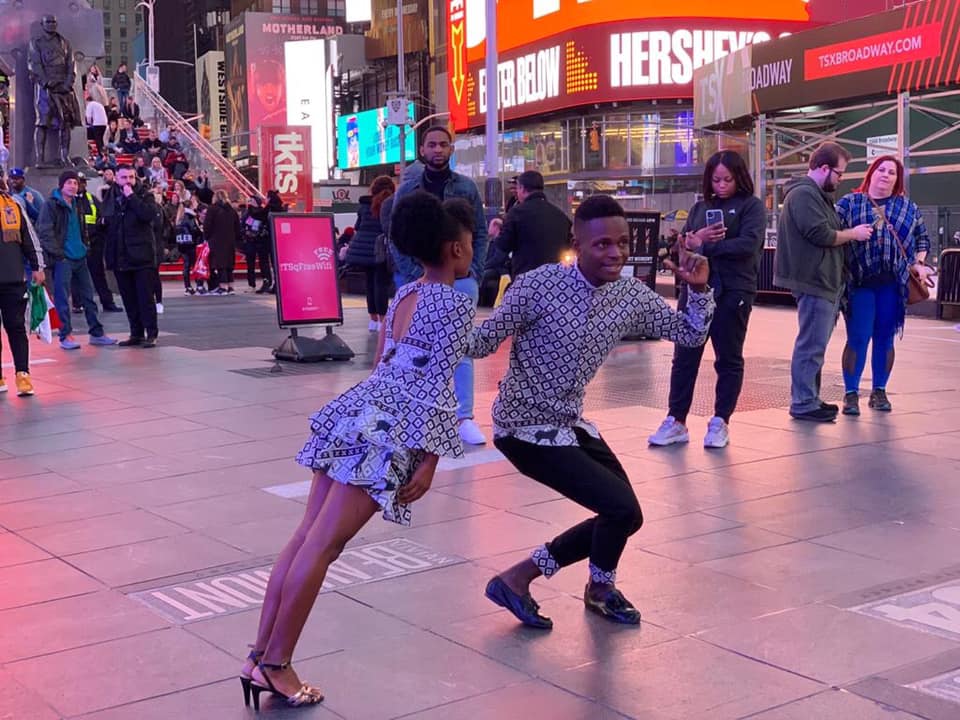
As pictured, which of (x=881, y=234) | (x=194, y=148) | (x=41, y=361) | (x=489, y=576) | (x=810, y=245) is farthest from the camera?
(x=194, y=148)

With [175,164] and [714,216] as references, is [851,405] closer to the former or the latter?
[714,216]

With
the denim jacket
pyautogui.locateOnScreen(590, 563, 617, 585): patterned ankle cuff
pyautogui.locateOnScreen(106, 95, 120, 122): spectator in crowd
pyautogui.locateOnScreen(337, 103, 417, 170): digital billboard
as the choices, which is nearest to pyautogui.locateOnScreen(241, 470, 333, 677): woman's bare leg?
pyautogui.locateOnScreen(590, 563, 617, 585): patterned ankle cuff

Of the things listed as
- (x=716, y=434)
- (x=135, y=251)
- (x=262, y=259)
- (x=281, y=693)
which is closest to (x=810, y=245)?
(x=716, y=434)

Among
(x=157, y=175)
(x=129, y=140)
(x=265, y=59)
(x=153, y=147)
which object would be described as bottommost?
(x=157, y=175)

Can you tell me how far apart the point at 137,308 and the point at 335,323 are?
2.73m

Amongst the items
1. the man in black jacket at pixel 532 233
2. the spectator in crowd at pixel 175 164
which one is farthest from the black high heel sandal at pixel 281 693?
the spectator in crowd at pixel 175 164

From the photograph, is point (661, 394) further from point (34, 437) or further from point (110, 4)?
point (110, 4)

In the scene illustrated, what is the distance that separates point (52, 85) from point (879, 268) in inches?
740

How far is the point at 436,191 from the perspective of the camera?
26.0ft

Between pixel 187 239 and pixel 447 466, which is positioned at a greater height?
pixel 187 239

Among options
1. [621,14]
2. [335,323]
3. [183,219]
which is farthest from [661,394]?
[621,14]

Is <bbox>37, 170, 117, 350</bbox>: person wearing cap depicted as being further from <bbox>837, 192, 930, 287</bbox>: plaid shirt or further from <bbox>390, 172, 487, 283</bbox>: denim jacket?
<bbox>837, 192, 930, 287</bbox>: plaid shirt

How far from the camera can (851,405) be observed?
888cm

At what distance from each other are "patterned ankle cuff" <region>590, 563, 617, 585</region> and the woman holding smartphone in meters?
3.30
